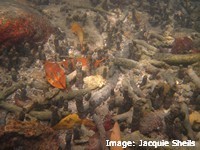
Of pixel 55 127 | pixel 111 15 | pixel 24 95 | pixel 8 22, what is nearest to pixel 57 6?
pixel 111 15

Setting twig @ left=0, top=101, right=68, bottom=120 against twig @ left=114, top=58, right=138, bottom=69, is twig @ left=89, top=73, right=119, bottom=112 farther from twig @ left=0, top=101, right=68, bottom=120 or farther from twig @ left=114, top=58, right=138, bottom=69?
twig @ left=114, top=58, right=138, bottom=69

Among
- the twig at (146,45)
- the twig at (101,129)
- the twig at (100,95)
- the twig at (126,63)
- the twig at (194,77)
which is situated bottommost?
the twig at (101,129)

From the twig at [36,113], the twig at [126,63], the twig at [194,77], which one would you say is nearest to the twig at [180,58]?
the twig at [194,77]

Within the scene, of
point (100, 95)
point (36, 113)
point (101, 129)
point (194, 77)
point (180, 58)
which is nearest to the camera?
point (101, 129)

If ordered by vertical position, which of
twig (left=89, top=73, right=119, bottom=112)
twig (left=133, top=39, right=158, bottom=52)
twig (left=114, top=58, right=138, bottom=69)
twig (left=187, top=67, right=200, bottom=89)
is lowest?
twig (left=89, top=73, right=119, bottom=112)

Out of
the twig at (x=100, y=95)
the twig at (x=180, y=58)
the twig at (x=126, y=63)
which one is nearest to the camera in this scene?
the twig at (x=100, y=95)

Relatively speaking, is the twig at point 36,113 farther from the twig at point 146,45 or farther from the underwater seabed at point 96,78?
the twig at point 146,45

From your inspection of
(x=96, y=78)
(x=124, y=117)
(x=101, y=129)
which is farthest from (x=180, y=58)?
(x=101, y=129)

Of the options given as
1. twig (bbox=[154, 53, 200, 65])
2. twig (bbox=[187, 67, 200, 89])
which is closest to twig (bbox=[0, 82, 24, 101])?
twig (bbox=[154, 53, 200, 65])

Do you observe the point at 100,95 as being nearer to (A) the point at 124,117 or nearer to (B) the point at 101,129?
(A) the point at 124,117

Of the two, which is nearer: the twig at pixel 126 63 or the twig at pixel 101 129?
the twig at pixel 101 129

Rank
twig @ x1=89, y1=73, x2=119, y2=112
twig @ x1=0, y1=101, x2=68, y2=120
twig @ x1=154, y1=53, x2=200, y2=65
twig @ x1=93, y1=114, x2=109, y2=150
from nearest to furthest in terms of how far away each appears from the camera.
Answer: twig @ x1=93, y1=114, x2=109, y2=150 < twig @ x1=0, y1=101, x2=68, y2=120 < twig @ x1=89, y1=73, x2=119, y2=112 < twig @ x1=154, y1=53, x2=200, y2=65
